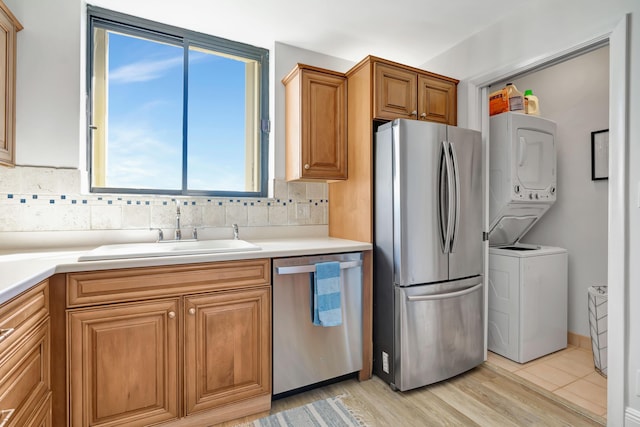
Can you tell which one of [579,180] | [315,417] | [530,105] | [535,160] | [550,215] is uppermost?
[530,105]

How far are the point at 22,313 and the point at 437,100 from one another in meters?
2.61

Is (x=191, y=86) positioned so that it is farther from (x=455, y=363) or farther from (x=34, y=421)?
(x=455, y=363)

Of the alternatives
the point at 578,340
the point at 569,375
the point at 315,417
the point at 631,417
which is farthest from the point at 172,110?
the point at 578,340

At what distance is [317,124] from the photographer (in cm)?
237

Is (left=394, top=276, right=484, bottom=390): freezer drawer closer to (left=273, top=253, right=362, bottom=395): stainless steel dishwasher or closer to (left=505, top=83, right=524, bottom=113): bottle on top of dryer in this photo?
(left=273, top=253, right=362, bottom=395): stainless steel dishwasher

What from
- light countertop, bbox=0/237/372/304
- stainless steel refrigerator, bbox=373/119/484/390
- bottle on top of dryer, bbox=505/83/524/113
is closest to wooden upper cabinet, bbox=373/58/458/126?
stainless steel refrigerator, bbox=373/119/484/390

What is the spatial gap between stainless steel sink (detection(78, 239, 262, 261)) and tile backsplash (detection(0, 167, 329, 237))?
0.15m

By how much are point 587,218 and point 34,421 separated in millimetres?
3677

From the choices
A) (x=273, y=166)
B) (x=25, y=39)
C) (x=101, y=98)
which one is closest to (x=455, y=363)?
(x=273, y=166)

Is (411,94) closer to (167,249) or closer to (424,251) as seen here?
(424,251)

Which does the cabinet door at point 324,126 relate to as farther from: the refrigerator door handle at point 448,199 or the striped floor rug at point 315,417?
the striped floor rug at point 315,417

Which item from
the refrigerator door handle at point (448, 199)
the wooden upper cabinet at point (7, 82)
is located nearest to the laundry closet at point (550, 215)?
the refrigerator door handle at point (448, 199)

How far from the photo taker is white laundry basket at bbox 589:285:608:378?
222cm

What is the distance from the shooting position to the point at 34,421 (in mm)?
1186
